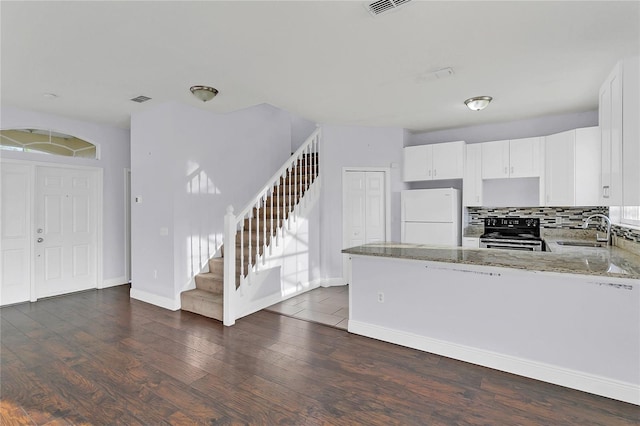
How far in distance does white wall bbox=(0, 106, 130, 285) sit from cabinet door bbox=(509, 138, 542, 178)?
6372 millimetres

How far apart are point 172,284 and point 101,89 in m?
2.51

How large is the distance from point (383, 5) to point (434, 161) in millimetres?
3505

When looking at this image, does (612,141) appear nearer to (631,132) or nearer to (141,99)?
(631,132)

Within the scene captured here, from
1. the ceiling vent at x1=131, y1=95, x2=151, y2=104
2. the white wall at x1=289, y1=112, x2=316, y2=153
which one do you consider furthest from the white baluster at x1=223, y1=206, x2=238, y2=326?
the white wall at x1=289, y1=112, x2=316, y2=153

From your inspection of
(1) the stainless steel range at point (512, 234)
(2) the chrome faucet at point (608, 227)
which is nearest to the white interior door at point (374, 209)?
(1) the stainless steel range at point (512, 234)

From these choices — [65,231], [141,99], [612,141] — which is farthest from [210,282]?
[612,141]

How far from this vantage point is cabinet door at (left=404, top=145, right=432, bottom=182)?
5340 mm

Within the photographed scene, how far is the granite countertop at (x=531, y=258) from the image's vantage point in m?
2.33

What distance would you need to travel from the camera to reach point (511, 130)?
519cm

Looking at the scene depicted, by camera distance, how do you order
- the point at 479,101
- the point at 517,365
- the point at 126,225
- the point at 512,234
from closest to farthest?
the point at 517,365
the point at 479,101
the point at 512,234
the point at 126,225

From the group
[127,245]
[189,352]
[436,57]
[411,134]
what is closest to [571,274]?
[436,57]

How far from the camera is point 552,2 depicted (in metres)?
2.14

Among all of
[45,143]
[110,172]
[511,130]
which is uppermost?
[511,130]

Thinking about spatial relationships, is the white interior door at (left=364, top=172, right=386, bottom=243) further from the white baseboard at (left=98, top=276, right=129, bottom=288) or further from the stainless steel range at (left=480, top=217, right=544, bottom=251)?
the white baseboard at (left=98, top=276, right=129, bottom=288)
